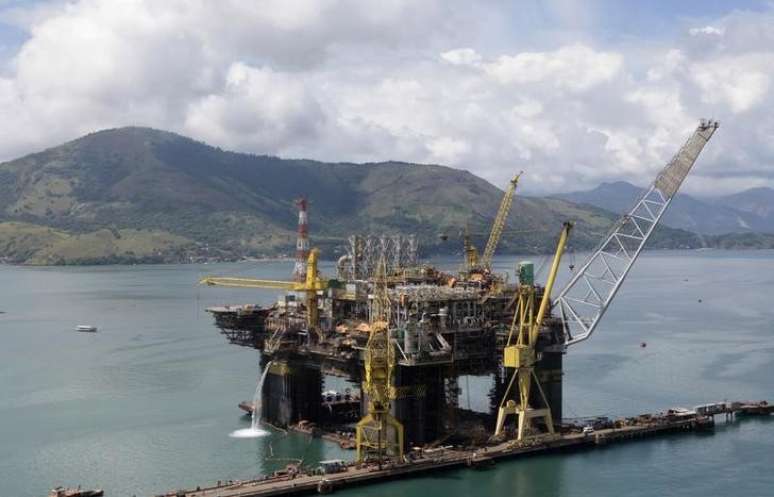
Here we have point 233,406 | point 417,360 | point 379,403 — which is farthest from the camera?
point 233,406

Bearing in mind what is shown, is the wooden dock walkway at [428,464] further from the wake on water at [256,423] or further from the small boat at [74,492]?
the wake on water at [256,423]

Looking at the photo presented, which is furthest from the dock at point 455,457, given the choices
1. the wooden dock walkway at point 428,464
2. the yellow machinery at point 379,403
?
the yellow machinery at point 379,403

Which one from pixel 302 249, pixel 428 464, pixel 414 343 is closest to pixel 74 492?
pixel 428 464

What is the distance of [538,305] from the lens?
58.7 metres

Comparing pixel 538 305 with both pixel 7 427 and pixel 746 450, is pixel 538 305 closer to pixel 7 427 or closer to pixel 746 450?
pixel 746 450

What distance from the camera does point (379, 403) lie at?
169 feet

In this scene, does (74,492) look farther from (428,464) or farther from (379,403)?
(428,464)

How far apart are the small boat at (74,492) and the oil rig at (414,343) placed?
42.5ft

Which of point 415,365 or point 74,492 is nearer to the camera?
point 74,492

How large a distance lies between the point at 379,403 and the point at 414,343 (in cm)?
362

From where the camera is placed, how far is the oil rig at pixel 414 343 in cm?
5228

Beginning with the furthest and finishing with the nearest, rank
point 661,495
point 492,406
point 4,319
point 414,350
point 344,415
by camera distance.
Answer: point 4,319, point 344,415, point 492,406, point 414,350, point 661,495

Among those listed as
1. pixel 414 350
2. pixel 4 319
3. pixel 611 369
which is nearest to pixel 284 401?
pixel 414 350

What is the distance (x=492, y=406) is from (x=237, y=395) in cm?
2239
